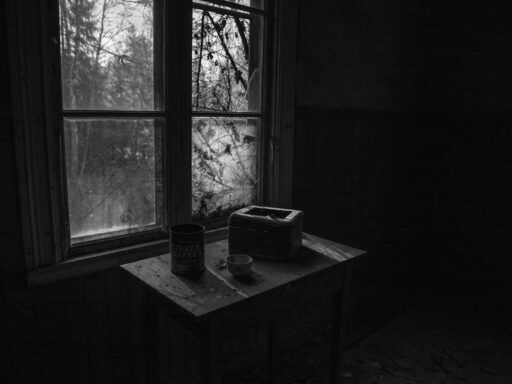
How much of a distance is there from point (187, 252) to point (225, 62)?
113 cm

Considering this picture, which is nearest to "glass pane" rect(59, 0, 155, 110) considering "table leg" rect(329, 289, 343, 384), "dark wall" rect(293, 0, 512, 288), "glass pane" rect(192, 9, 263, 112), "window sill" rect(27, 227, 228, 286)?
"glass pane" rect(192, 9, 263, 112)

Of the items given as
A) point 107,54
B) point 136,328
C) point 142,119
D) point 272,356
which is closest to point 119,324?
point 136,328

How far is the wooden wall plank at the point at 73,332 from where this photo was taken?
1.78m

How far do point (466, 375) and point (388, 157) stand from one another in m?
1.49

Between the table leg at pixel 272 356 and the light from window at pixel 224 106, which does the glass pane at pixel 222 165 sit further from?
the table leg at pixel 272 356

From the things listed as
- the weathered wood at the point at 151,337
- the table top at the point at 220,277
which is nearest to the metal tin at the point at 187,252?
the table top at the point at 220,277

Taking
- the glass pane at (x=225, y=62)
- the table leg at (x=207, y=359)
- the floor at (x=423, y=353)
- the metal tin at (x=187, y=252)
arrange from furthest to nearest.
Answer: the floor at (x=423, y=353)
the glass pane at (x=225, y=62)
the metal tin at (x=187, y=252)
the table leg at (x=207, y=359)

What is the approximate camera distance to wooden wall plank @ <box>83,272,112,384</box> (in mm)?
1850

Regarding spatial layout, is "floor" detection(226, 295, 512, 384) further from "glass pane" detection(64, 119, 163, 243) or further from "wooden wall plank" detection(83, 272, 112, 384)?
"glass pane" detection(64, 119, 163, 243)

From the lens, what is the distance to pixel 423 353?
269 centimetres

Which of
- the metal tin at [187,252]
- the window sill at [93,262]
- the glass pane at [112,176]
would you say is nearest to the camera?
the metal tin at [187,252]

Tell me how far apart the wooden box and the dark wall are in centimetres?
87

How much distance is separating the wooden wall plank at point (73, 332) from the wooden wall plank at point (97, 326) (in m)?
0.02

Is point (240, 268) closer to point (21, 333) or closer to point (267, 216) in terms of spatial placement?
point (267, 216)
